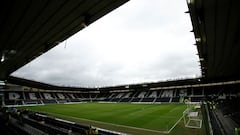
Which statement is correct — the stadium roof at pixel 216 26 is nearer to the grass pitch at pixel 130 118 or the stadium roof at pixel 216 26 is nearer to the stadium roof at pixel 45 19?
the stadium roof at pixel 45 19

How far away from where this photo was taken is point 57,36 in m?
10.0

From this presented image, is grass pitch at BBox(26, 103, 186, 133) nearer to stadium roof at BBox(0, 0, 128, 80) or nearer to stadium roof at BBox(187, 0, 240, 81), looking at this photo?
stadium roof at BBox(187, 0, 240, 81)

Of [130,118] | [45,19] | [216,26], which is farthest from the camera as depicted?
[130,118]

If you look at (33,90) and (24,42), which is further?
(33,90)

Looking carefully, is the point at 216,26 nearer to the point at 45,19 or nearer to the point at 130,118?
the point at 45,19

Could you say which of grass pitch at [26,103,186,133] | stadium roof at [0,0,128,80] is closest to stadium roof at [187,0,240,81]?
Result: stadium roof at [0,0,128,80]

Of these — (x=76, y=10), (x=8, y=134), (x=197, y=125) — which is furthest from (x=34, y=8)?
(x=197, y=125)

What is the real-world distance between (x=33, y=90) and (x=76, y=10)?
56.3m

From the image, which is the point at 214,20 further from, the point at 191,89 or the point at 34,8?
the point at 191,89

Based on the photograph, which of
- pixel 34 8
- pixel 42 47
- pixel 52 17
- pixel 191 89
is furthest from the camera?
pixel 191 89

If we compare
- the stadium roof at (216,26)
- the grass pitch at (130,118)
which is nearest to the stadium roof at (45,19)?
the stadium roof at (216,26)

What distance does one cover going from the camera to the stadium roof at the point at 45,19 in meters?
6.48

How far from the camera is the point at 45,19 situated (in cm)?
788

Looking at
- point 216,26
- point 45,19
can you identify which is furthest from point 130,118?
point 45,19
